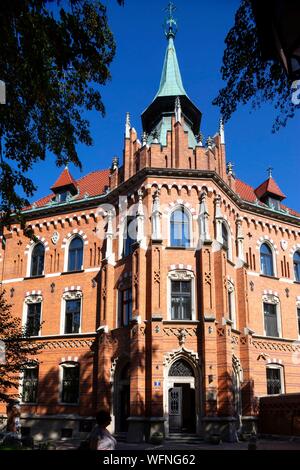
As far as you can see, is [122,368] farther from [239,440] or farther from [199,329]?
[239,440]

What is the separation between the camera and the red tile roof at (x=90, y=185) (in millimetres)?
30375

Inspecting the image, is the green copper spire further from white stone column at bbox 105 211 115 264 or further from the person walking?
the person walking

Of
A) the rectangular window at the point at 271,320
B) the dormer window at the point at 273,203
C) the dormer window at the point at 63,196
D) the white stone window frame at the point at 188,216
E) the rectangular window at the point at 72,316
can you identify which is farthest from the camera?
the dormer window at the point at 273,203

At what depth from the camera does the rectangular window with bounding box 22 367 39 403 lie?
26500mm

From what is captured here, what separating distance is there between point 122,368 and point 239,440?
6.32 meters

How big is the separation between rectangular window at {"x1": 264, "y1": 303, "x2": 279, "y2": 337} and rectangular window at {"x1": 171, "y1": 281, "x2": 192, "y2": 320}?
714 centimetres

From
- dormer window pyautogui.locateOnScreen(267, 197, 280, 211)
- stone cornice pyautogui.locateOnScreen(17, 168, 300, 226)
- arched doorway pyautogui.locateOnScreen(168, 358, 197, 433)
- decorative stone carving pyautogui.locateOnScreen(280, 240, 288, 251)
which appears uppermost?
dormer window pyautogui.locateOnScreen(267, 197, 280, 211)

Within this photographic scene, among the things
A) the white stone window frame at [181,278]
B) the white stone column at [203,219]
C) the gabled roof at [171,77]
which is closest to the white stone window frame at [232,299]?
the white stone window frame at [181,278]

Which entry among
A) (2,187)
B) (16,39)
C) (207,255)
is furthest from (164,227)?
(16,39)

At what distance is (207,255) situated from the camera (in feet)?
75.0

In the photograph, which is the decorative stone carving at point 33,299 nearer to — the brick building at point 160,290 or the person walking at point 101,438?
the brick building at point 160,290

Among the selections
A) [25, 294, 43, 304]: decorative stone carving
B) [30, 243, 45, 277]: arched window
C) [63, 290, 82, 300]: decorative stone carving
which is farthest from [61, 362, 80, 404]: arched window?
[30, 243, 45, 277]: arched window

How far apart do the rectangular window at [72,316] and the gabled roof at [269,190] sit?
14053 mm

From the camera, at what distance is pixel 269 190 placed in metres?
31.3
